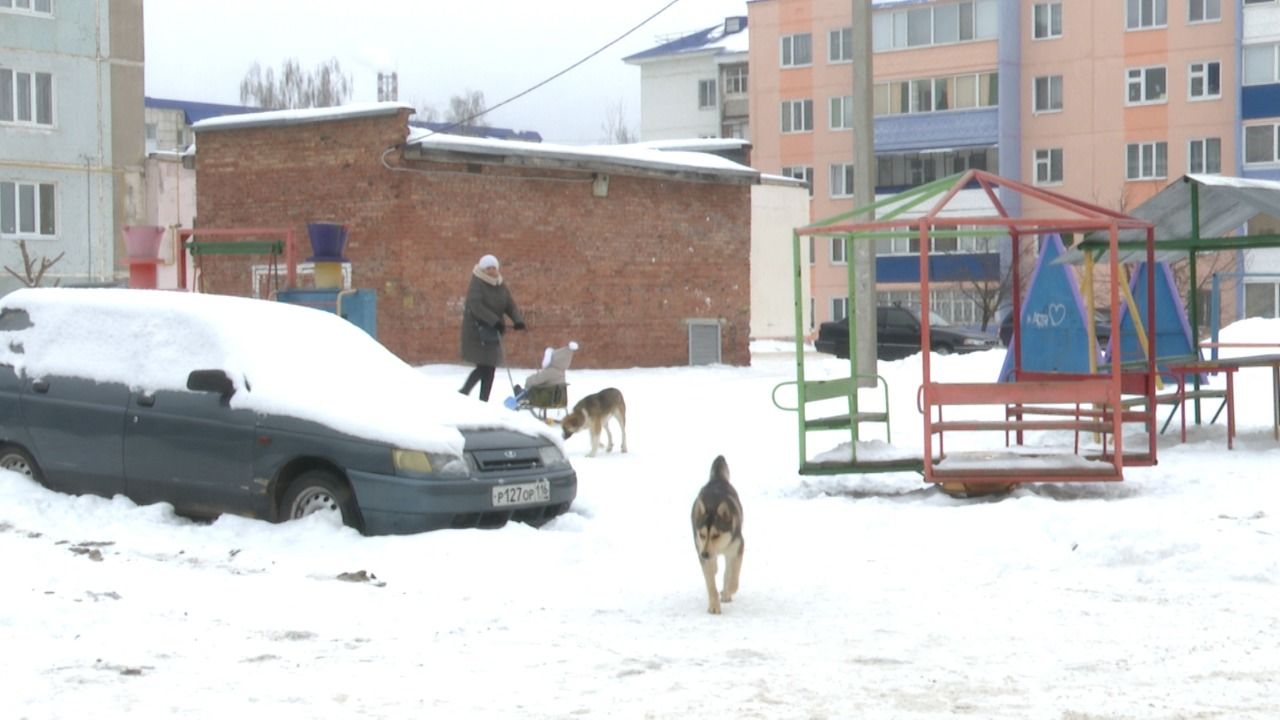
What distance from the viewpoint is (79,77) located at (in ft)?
156

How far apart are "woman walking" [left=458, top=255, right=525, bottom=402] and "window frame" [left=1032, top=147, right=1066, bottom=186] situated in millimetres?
47862

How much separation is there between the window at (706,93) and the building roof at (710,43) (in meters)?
1.48

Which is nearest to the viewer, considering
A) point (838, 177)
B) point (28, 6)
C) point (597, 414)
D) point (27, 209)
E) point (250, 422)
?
point (250, 422)

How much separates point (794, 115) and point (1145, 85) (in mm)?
14396

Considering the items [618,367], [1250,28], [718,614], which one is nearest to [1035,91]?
[1250,28]

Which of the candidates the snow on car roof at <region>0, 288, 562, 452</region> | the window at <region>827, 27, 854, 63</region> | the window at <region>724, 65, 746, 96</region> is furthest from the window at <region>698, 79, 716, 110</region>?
the snow on car roof at <region>0, 288, 562, 452</region>

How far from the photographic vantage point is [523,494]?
1080cm

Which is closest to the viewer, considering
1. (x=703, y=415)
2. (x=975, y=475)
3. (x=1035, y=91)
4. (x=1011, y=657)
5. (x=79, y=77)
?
(x=1011, y=657)

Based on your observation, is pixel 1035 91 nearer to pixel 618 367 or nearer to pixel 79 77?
pixel 79 77

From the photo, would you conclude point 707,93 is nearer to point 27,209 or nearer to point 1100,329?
point 27,209

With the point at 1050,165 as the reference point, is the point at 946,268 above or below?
below

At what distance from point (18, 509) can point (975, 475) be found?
6.48m

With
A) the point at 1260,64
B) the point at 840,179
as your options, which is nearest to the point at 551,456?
the point at 1260,64

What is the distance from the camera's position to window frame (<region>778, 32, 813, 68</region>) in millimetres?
68000
